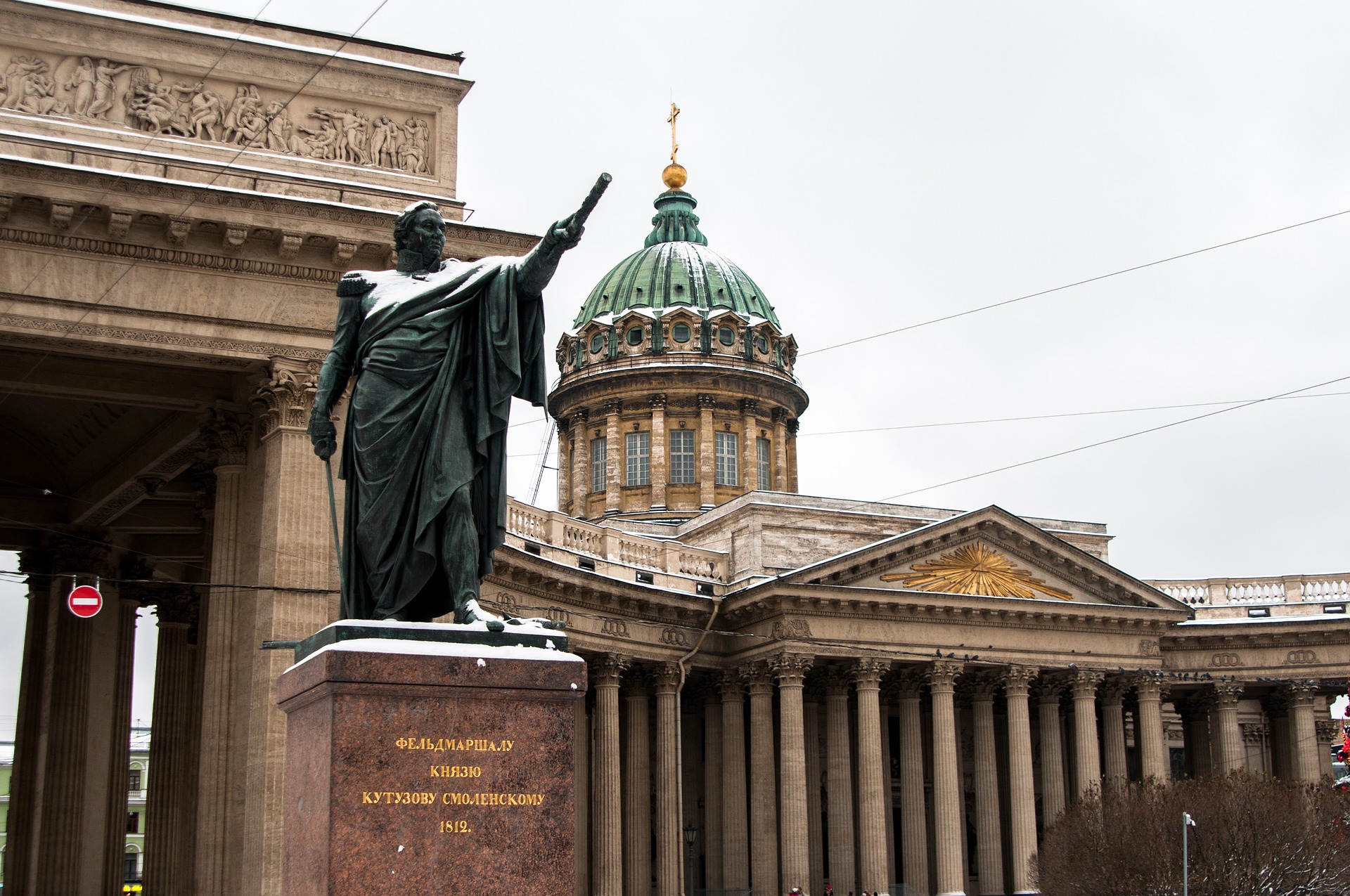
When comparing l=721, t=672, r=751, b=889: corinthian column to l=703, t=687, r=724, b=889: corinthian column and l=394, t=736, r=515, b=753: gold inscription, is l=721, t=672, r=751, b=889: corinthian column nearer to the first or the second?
l=703, t=687, r=724, b=889: corinthian column

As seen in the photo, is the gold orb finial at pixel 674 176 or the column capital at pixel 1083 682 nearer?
the column capital at pixel 1083 682

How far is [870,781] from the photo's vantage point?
163 ft

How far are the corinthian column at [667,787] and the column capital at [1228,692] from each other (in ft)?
66.1

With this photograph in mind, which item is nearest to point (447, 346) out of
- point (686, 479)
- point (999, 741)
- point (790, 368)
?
point (999, 741)

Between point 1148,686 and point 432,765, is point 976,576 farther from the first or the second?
point 432,765

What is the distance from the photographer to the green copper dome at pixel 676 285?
238 ft

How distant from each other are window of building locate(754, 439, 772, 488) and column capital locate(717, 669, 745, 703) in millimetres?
18029

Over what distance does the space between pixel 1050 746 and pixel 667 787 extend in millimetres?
14325

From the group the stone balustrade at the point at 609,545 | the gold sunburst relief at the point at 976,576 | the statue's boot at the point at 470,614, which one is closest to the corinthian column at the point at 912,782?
the gold sunburst relief at the point at 976,576

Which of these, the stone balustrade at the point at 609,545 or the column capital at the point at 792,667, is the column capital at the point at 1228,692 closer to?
the column capital at the point at 792,667

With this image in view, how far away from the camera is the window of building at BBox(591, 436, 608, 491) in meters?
69.2

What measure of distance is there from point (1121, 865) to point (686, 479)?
3225 centimetres

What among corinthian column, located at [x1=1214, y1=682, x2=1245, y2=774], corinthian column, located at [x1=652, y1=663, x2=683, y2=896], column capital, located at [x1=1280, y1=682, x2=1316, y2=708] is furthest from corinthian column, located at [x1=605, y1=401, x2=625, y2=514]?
column capital, located at [x1=1280, y1=682, x2=1316, y2=708]

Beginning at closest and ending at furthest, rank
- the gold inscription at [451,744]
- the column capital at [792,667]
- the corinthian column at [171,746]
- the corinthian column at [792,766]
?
the gold inscription at [451,744] < the corinthian column at [171,746] < the corinthian column at [792,766] < the column capital at [792,667]
